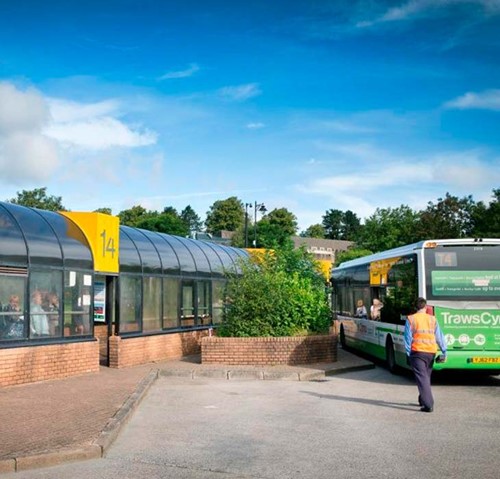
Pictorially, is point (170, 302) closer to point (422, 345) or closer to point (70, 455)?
point (422, 345)

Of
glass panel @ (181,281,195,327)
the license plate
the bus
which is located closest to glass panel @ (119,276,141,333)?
glass panel @ (181,281,195,327)

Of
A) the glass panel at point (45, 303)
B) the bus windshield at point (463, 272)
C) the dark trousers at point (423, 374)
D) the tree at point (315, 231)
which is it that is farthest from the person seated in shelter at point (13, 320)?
the tree at point (315, 231)

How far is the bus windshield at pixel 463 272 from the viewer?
14.8 m

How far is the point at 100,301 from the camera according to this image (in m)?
19.2

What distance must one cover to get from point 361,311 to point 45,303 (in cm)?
977

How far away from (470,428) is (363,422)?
4.95 ft

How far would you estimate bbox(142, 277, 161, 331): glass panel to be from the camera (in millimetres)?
20291

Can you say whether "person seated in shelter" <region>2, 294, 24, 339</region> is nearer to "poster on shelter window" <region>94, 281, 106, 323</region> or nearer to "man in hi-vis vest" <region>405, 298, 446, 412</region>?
"poster on shelter window" <region>94, 281, 106, 323</region>

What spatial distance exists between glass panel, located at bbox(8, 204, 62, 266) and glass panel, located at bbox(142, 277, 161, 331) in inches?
171

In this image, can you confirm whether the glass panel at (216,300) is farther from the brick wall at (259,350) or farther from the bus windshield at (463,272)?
the bus windshield at (463,272)

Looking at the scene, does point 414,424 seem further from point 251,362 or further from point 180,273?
point 180,273

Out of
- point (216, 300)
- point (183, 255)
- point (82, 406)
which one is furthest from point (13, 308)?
point (216, 300)

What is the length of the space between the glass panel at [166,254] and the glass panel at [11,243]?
667cm

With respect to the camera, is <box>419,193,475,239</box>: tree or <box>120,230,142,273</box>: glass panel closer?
<box>120,230,142,273</box>: glass panel
